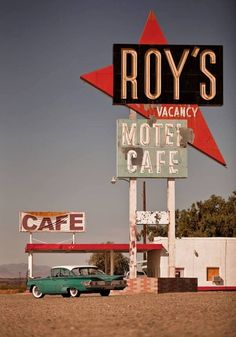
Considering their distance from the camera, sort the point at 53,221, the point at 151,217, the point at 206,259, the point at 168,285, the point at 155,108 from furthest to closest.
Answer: the point at 53,221 → the point at 206,259 → the point at 155,108 → the point at 151,217 → the point at 168,285

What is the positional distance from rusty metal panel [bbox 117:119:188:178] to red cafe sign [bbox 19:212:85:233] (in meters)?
26.9

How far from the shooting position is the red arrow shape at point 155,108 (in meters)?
38.9

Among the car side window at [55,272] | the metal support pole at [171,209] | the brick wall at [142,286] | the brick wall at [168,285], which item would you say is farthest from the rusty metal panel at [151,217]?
the car side window at [55,272]

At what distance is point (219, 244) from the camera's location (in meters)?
52.3

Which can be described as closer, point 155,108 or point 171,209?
point 171,209

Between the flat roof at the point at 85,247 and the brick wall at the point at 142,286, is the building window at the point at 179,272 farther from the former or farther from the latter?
the brick wall at the point at 142,286

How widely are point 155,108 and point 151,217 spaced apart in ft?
18.1

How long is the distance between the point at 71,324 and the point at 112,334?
2.47 m

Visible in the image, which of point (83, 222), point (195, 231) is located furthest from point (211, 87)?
point (195, 231)

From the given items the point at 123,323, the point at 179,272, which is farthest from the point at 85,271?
the point at 179,272

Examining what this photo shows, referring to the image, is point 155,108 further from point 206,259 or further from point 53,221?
point 53,221

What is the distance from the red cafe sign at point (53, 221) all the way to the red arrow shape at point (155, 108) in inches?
1015

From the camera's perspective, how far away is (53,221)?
219 ft

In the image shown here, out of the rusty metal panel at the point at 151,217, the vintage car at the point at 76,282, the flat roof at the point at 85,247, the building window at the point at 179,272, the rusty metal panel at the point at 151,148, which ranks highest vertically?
the rusty metal panel at the point at 151,148
